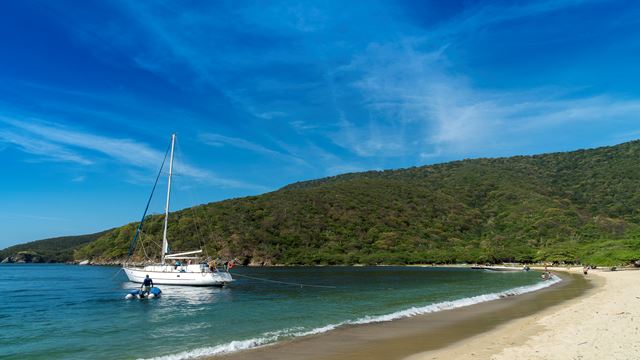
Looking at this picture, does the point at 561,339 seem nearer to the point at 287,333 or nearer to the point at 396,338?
the point at 396,338

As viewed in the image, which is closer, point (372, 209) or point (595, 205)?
point (595, 205)

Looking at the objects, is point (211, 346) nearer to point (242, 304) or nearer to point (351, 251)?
point (242, 304)

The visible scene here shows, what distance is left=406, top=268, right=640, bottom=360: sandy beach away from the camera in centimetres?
1419

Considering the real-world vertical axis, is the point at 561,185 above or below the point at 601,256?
above

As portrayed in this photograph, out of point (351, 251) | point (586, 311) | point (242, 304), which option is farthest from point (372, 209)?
point (586, 311)

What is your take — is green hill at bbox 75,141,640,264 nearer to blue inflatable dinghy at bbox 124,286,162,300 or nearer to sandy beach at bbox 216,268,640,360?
blue inflatable dinghy at bbox 124,286,162,300

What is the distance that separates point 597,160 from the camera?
177m

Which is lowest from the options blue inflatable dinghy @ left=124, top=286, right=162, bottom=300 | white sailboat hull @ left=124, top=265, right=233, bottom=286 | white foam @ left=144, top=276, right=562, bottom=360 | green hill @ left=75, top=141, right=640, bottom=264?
white foam @ left=144, top=276, right=562, bottom=360

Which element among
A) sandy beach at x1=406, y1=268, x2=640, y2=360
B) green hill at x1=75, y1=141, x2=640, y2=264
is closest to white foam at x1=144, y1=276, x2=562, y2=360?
sandy beach at x1=406, y1=268, x2=640, y2=360

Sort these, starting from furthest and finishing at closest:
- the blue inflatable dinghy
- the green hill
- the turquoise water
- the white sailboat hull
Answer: the green hill < the white sailboat hull < the blue inflatable dinghy < the turquoise water

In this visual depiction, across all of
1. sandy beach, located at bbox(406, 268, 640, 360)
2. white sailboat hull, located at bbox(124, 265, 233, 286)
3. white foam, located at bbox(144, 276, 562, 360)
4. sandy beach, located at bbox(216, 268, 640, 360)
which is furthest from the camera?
white sailboat hull, located at bbox(124, 265, 233, 286)

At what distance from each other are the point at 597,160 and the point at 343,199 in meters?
101

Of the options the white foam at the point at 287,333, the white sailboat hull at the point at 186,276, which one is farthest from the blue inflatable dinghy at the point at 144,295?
the white foam at the point at 287,333

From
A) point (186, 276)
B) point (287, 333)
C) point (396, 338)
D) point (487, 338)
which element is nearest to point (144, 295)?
point (186, 276)
